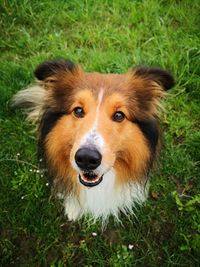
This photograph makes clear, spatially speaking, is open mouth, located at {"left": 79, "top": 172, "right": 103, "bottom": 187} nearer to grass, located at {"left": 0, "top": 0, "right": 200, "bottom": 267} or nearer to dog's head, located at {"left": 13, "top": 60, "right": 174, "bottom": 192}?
dog's head, located at {"left": 13, "top": 60, "right": 174, "bottom": 192}

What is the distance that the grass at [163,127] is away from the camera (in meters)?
3.16

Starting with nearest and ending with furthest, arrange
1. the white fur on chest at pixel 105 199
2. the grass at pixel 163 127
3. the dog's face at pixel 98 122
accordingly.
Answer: the dog's face at pixel 98 122 < the white fur on chest at pixel 105 199 < the grass at pixel 163 127

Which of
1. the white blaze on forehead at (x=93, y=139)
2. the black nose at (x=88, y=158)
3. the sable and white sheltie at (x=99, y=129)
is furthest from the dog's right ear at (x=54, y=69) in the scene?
the black nose at (x=88, y=158)

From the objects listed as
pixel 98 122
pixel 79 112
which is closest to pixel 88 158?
pixel 98 122

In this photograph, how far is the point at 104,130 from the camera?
2.41 m

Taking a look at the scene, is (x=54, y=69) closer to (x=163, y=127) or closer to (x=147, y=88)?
(x=147, y=88)

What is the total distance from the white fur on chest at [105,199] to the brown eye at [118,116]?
46 centimetres

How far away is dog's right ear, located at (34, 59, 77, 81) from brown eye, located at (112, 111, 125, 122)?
501mm

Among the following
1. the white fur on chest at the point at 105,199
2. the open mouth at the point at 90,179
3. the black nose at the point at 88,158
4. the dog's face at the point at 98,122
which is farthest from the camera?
the white fur on chest at the point at 105,199

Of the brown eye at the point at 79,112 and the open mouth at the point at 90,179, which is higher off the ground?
the brown eye at the point at 79,112

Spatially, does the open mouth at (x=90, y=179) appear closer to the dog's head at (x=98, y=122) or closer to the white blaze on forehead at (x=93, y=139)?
the dog's head at (x=98, y=122)

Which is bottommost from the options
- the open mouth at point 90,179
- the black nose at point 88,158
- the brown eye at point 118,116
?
the open mouth at point 90,179

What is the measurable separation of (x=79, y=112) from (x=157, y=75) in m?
0.61

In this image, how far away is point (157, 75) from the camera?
8.88 ft
